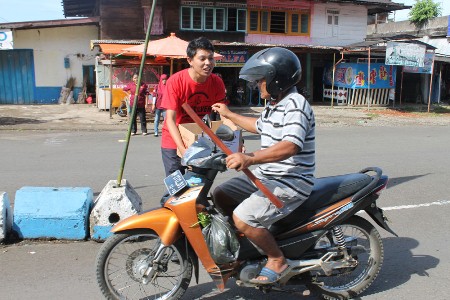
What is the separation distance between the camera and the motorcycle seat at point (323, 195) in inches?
135

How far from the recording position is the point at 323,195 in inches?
137

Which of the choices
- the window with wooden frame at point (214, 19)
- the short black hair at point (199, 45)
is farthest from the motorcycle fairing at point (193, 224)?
the window with wooden frame at point (214, 19)

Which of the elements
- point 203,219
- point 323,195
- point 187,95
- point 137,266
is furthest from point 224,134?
point 187,95

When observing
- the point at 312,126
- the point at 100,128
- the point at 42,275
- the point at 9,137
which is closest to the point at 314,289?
the point at 312,126

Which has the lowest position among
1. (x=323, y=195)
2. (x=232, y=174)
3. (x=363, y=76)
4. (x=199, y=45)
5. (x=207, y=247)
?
(x=232, y=174)

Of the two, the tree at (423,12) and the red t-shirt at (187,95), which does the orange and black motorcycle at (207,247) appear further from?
the tree at (423,12)

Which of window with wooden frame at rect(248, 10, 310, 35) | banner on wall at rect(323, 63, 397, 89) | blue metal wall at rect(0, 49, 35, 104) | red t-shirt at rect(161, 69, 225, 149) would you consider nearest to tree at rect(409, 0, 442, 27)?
banner on wall at rect(323, 63, 397, 89)

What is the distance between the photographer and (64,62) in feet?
75.2

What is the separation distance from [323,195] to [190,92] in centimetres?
161

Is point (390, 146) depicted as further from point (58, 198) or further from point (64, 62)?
point (64, 62)

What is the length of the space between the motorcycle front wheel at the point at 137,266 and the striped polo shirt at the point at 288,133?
2.84 feet

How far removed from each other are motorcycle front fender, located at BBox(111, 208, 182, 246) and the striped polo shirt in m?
0.69

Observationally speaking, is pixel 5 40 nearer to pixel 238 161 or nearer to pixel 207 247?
pixel 207 247

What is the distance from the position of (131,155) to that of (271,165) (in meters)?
7.06
